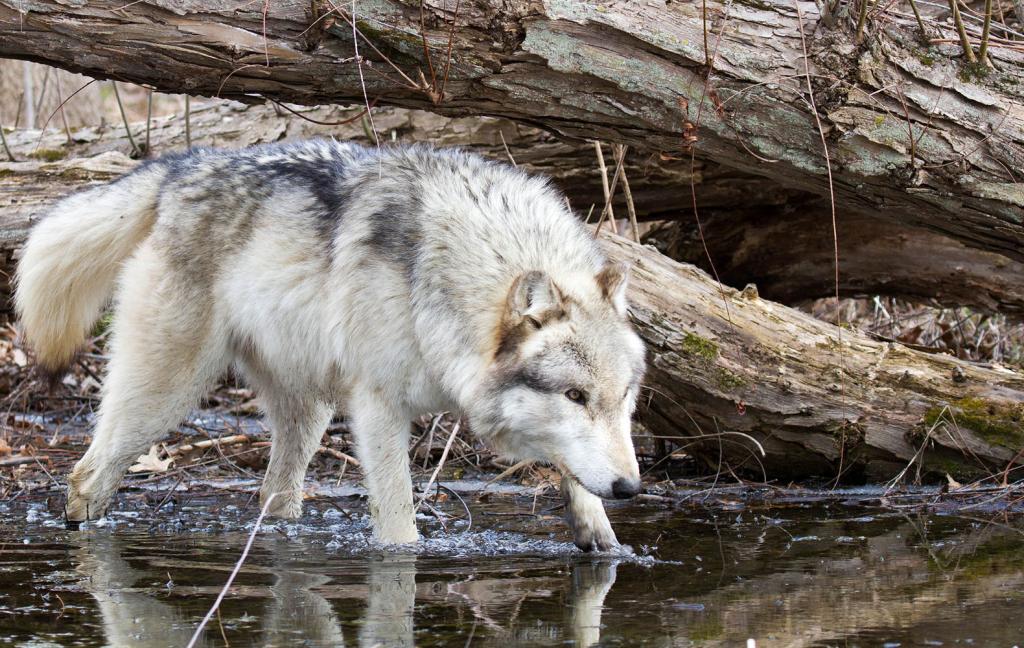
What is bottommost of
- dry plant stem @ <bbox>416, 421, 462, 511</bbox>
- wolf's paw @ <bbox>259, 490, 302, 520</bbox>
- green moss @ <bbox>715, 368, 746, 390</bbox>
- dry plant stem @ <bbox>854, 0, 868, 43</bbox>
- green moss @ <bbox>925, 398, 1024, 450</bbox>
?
wolf's paw @ <bbox>259, 490, 302, 520</bbox>

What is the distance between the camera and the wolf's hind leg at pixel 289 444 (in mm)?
6387

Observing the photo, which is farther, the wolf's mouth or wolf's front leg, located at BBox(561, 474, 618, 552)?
wolf's front leg, located at BBox(561, 474, 618, 552)

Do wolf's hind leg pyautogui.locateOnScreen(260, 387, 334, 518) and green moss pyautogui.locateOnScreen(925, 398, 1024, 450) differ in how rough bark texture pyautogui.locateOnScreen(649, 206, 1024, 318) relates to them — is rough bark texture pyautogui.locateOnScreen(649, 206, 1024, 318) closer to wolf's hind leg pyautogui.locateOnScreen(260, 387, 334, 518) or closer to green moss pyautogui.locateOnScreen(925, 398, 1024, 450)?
green moss pyautogui.locateOnScreen(925, 398, 1024, 450)

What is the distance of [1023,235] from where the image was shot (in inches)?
239

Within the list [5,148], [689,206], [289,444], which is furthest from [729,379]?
[5,148]

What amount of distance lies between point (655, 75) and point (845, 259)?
265 cm

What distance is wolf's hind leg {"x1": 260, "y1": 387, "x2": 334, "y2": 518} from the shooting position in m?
6.39

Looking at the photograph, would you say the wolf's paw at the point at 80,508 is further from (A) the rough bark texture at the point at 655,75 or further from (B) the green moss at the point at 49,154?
(B) the green moss at the point at 49,154

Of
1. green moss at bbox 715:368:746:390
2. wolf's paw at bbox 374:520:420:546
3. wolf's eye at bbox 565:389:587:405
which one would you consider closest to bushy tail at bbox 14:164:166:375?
wolf's paw at bbox 374:520:420:546

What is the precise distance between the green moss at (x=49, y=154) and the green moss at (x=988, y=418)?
20.7 ft

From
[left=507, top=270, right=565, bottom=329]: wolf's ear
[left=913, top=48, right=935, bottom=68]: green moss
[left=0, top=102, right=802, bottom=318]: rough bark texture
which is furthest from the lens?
[left=0, top=102, right=802, bottom=318]: rough bark texture

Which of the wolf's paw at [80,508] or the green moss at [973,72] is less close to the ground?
the green moss at [973,72]

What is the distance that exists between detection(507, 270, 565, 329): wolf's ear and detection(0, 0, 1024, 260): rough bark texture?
1.45 metres

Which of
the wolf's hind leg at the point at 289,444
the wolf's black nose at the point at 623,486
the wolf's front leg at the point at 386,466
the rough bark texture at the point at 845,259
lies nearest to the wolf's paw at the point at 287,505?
the wolf's hind leg at the point at 289,444
